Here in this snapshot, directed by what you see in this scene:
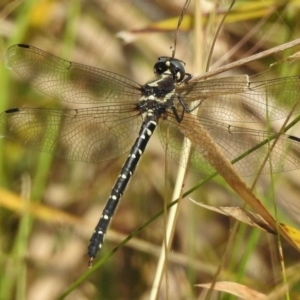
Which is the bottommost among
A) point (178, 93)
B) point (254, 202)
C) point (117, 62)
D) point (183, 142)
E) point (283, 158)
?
point (254, 202)

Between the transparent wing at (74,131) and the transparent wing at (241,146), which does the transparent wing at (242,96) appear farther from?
the transparent wing at (74,131)

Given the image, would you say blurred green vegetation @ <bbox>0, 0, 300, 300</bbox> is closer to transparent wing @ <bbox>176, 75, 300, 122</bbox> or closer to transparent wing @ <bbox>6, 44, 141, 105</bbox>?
transparent wing @ <bbox>6, 44, 141, 105</bbox>

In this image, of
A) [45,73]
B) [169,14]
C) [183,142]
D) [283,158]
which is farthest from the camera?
[169,14]

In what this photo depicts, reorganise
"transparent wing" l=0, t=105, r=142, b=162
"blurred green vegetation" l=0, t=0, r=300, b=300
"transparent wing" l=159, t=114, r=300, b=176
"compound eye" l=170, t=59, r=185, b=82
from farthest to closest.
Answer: "blurred green vegetation" l=0, t=0, r=300, b=300
"compound eye" l=170, t=59, r=185, b=82
"transparent wing" l=0, t=105, r=142, b=162
"transparent wing" l=159, t=114, r=300, b=176

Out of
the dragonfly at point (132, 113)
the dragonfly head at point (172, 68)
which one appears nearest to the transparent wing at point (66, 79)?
the dragonfly at point (132, 113)

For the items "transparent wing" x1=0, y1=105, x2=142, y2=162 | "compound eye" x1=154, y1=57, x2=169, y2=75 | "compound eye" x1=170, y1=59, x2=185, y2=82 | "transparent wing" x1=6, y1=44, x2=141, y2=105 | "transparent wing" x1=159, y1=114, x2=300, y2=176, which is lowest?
"transparent wing" x1=159, y1=114, x2=300, y2=176

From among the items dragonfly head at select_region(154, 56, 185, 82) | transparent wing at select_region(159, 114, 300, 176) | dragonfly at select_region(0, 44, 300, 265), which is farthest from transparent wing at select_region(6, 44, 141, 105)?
transparent wing at select_region(159, 114, 300, 176)

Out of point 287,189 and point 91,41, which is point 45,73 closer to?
point 91,41

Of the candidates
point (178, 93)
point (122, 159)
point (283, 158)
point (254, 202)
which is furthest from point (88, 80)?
point (254, 202)
